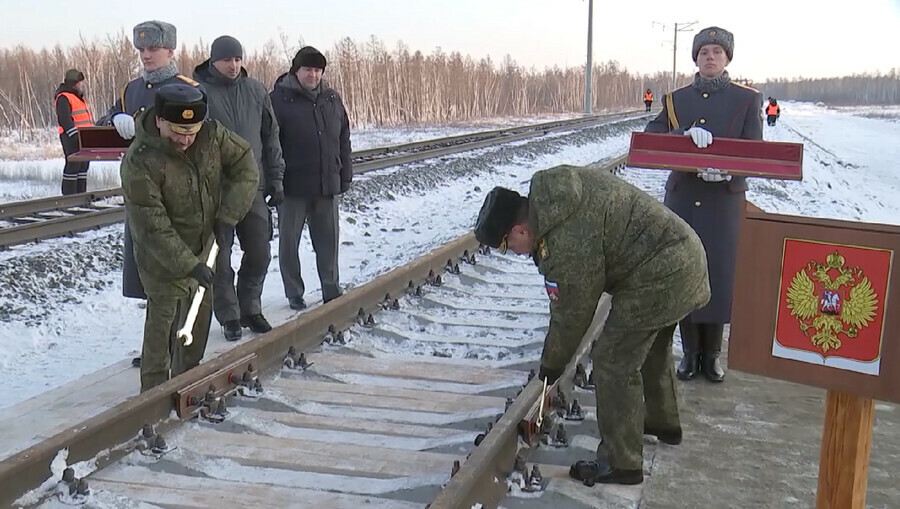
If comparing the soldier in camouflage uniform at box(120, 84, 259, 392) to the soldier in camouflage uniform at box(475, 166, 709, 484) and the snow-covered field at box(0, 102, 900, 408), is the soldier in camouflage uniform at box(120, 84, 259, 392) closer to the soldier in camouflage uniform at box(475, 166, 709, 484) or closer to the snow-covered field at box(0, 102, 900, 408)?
the snow-covered field at box(0, 102, 900, 408)

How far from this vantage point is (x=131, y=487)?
3.46m

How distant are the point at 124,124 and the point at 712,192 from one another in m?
3.71

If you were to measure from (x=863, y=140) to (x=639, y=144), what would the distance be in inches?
1858

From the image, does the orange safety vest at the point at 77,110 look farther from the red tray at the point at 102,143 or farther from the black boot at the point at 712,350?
the black boot at the point at 712,350

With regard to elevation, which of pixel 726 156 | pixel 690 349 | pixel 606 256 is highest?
pixel 726 156

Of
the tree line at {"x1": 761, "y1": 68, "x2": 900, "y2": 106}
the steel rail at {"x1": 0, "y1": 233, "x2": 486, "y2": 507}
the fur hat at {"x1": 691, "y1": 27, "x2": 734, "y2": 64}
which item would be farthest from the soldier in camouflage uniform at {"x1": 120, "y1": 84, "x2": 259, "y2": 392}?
the tree line at {"x1": 761, "y1": 68, "x2": 900, "y2": 106}

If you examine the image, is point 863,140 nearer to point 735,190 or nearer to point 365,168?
point 365,168

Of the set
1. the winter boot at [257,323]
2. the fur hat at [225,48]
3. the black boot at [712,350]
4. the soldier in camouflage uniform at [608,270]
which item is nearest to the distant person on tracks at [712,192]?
the black boot at [712,350]

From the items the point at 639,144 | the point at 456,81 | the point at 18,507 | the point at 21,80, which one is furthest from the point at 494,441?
the point at 456,81

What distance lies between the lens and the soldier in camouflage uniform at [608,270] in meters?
3.16

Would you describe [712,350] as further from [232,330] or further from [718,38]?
[232,330]

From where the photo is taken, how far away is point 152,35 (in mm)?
5285

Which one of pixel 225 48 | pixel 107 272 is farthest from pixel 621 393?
pixel 107 272

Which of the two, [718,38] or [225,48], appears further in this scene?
[225,48]
